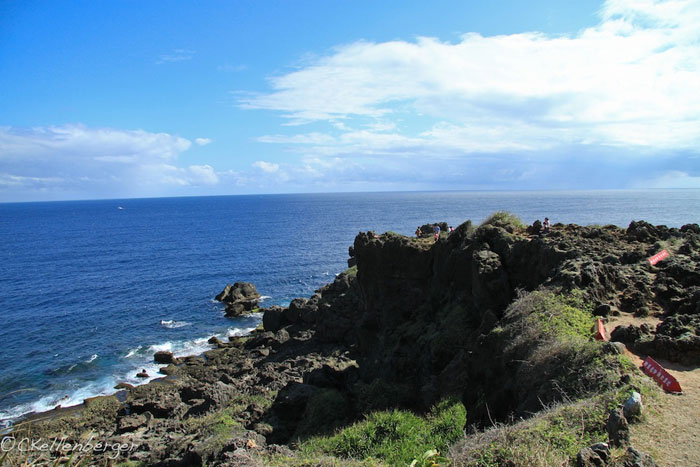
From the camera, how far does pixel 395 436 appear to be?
17141 mm

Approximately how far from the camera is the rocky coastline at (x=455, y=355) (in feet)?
43.0

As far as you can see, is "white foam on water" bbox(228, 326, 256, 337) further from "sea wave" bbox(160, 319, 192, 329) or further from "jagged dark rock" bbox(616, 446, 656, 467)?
"jagged dark rock" bbox(616, 446, 656, 467)

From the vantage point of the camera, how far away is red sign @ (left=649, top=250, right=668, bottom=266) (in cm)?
2072

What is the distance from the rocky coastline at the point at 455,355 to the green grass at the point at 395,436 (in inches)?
20.5

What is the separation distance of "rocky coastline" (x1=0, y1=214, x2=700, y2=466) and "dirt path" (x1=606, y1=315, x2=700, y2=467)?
1.71ft

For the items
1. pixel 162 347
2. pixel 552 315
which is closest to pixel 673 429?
pixel 552 315

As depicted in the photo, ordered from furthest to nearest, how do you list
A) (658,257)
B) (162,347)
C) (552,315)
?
1. (162,347)
2. (658,257)
3. (552,315)

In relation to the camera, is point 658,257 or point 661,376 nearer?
point 661,376

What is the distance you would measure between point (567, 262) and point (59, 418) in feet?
116

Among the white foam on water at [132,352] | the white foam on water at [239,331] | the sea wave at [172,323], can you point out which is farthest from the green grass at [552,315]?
the sea wave at [172,323]

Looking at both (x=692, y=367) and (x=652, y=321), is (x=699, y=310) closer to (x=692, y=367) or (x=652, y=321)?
(x=652, y=321)

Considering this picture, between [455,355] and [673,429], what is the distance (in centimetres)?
1264

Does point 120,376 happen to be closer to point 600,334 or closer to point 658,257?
point 600,334

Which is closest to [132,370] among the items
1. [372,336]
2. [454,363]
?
[372,336]
